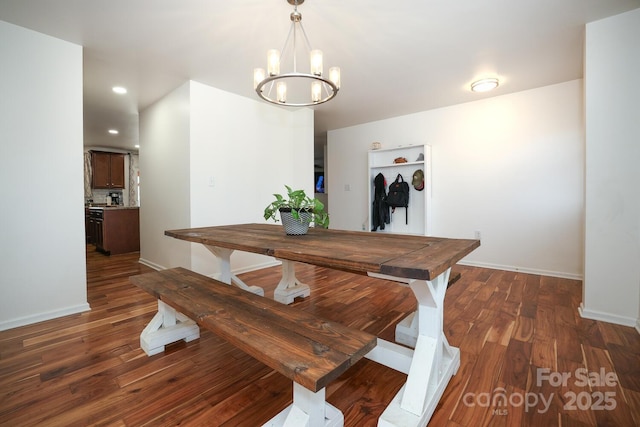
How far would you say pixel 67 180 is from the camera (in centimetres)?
221

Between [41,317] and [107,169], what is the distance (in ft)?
18.0

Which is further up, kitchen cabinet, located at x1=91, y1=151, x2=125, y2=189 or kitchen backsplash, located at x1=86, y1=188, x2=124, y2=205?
kitchen cabinet, located at x1=91, y1=151, x2=125, y2=189

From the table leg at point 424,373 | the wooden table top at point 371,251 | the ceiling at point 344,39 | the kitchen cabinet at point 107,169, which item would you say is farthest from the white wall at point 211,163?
the kitchen cabinet at point 107,169

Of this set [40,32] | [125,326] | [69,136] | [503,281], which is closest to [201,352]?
[125,326]

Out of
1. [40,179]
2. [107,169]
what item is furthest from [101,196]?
[40,179]

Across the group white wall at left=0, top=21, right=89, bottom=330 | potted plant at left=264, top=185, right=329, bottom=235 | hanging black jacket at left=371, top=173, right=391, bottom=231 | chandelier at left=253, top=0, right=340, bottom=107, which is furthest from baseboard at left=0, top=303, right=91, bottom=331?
hanging black jacket at left=371, top=173, right=391, bottom=231

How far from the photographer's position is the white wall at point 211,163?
3.04 meters

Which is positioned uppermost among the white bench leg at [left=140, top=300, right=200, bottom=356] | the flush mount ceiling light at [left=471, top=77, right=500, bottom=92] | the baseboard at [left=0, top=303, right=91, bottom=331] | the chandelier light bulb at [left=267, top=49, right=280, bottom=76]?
the flush mount ceiling light at [left=471, top=77, right=500, bottom=92]

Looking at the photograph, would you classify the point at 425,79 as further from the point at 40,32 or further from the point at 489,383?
the point at 40,32

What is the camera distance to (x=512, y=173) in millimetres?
3412

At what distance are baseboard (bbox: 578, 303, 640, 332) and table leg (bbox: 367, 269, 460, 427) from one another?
160 cm

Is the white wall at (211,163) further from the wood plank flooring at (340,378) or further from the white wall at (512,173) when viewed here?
the white wall at (512,173)

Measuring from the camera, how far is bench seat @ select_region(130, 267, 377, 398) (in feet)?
2.62

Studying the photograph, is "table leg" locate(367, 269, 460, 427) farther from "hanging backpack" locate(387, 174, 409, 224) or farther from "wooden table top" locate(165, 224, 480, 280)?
"hanging backpack" locate(387, 174, 409, 224)
